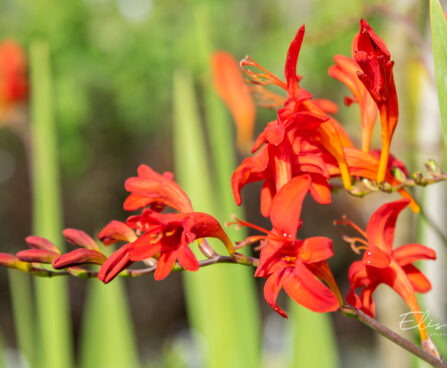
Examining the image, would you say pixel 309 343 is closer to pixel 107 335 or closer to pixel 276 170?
pixel 107 335

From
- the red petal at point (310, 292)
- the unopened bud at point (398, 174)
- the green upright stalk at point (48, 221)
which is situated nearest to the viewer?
the red petal at point (310, 292)

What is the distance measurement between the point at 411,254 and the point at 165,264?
185mm

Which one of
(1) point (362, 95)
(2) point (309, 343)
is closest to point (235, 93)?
(2) point (309, 343)

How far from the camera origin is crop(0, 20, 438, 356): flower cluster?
343 millimetres

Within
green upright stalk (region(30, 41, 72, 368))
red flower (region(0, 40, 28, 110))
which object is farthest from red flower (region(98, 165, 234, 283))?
red flower (region(0, 40, 28, 110))

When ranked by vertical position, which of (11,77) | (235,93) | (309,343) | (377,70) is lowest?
(309,343)

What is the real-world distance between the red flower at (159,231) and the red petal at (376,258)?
91mm

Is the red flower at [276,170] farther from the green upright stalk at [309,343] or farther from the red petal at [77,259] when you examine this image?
the green upright stalk at [309,343]

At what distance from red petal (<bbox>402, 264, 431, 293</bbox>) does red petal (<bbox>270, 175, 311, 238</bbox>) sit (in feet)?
0.46

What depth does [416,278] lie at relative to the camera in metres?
0.43

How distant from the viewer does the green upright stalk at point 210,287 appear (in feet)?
3.04

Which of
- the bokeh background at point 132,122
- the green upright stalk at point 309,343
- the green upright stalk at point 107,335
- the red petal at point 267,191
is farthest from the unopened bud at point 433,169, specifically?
the bokeh background at point 132,122

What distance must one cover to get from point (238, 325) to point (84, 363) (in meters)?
0.57

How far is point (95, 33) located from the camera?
3.67 metres
